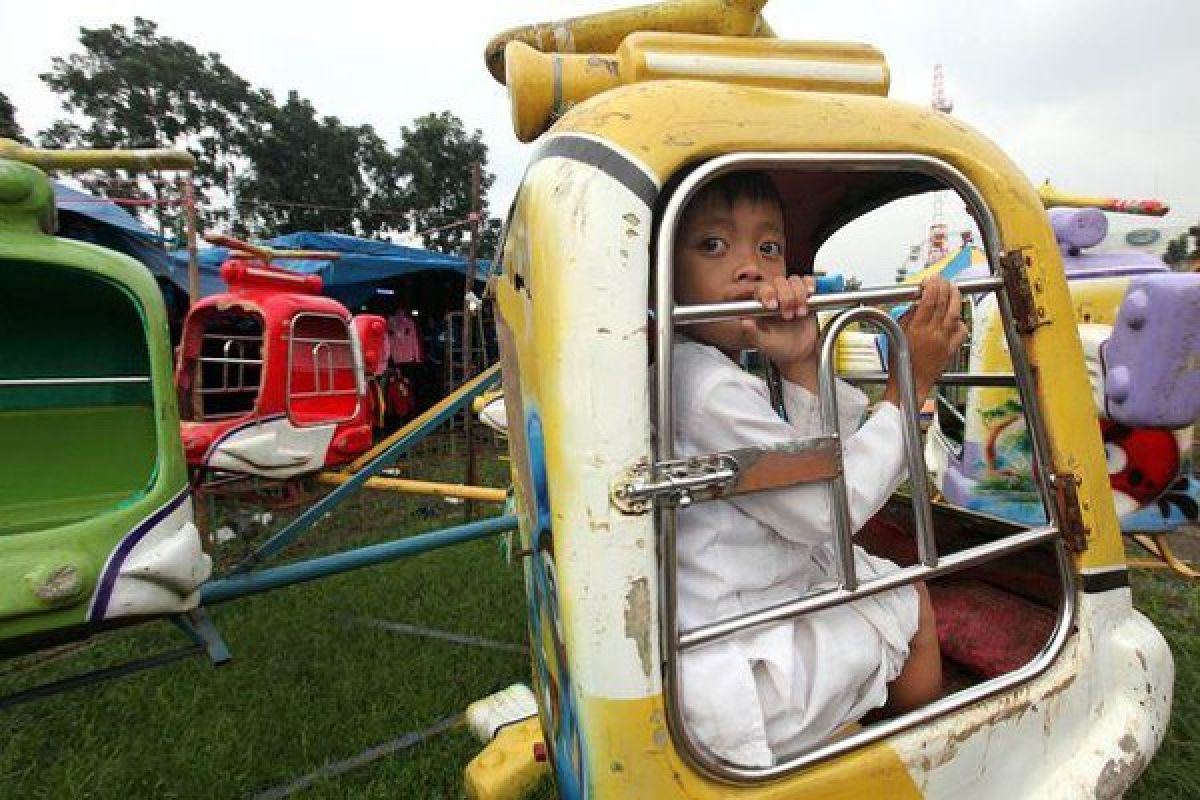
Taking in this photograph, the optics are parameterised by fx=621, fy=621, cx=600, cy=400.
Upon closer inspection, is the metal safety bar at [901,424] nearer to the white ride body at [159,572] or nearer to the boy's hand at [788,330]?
the boy's hand at [788,330]

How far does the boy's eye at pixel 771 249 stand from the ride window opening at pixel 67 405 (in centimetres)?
235

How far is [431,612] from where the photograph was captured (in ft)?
11.1

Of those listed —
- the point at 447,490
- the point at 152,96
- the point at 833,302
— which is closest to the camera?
the point at 833,302

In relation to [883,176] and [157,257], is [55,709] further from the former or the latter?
[157,257]

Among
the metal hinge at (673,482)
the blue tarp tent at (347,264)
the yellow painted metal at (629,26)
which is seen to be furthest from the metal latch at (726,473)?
the blue tarp tent at (347,264)

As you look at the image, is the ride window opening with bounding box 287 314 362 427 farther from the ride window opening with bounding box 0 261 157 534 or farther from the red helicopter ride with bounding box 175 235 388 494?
the ride window opening with bounding box 0 261 157 534

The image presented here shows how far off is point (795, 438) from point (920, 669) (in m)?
0.58

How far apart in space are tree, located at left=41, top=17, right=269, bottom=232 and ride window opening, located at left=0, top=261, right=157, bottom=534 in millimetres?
23255

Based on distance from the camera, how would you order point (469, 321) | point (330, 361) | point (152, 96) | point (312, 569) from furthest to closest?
point (152, 96), point (469, 321), point (330, 361), point (312, 569)

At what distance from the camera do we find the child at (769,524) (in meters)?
0.92

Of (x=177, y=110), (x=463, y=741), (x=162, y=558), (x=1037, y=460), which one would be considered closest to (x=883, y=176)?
(x=1037, y=460)

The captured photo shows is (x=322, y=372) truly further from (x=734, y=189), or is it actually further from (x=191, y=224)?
(x=734, y=189)

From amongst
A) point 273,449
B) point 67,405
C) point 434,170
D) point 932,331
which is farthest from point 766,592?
point 434,170

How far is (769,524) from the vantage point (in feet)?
3.29
